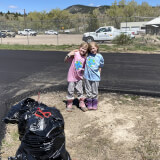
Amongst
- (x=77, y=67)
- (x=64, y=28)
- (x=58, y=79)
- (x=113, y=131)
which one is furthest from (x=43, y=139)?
(x=64, y=28)

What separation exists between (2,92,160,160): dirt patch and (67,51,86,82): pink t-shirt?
749 millimetres

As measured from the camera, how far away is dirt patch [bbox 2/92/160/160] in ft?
9.93

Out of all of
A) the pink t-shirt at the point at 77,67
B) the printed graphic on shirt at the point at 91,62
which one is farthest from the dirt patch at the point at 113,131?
the printed graphic on shirt at the point at 91,62

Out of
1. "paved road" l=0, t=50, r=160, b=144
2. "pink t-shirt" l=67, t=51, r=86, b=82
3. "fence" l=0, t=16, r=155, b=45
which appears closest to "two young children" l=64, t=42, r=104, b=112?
"pink t-shirt" l=67, t=51, r=86, b=82

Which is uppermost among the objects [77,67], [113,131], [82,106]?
[77,67]

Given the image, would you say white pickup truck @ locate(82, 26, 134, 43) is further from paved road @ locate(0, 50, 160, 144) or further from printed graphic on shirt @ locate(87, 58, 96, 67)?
printed graphic on shirt @ locate(87, 58, 96, 67)

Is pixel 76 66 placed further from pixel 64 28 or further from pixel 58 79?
pixel 64 28

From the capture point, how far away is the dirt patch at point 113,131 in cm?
303

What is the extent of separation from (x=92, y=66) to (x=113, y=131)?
137cm

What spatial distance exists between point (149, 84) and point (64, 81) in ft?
8.73

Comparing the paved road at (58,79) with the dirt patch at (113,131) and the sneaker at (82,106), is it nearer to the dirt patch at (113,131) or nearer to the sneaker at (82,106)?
the dirt patch at (113,131)

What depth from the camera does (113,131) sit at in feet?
11.9

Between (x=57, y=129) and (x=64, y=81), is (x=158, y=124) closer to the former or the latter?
(x=57, y=129)

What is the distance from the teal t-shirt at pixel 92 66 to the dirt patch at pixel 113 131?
766 millimetres
